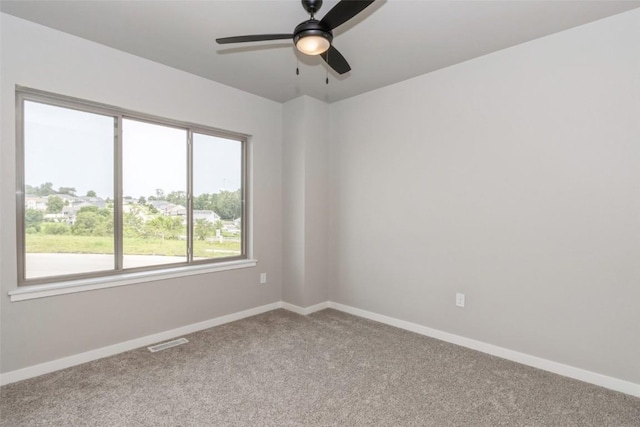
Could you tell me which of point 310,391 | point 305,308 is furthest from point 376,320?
point 310,391

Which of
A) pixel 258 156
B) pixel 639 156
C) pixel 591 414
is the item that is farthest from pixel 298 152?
pixel 591 414

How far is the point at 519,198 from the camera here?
8.74 ft

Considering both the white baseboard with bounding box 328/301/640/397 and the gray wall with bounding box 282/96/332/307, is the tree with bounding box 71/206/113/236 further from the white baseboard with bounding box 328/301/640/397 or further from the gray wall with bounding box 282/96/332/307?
the white baseboard with bounding box 328/301/640/397

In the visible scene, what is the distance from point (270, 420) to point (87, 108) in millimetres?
2810

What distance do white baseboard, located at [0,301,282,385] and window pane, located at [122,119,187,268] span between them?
0.68 m

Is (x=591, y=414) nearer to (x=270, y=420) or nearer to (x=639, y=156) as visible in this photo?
(x=639, y=156)

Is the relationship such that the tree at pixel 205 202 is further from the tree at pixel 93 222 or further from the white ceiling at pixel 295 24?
the white ceiling at pixel 295 24

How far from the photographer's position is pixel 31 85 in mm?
2365

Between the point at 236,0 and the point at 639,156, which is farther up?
the point at 236,0

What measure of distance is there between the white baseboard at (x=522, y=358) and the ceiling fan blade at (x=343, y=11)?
9.20 feet

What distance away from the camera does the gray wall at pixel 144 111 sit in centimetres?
229

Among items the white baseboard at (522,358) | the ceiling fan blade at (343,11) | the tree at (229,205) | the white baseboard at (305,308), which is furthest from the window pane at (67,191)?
the white baseboard at (522,358)

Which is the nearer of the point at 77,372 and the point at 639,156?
the point at 639,156

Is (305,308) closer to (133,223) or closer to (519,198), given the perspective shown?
(133,223)
